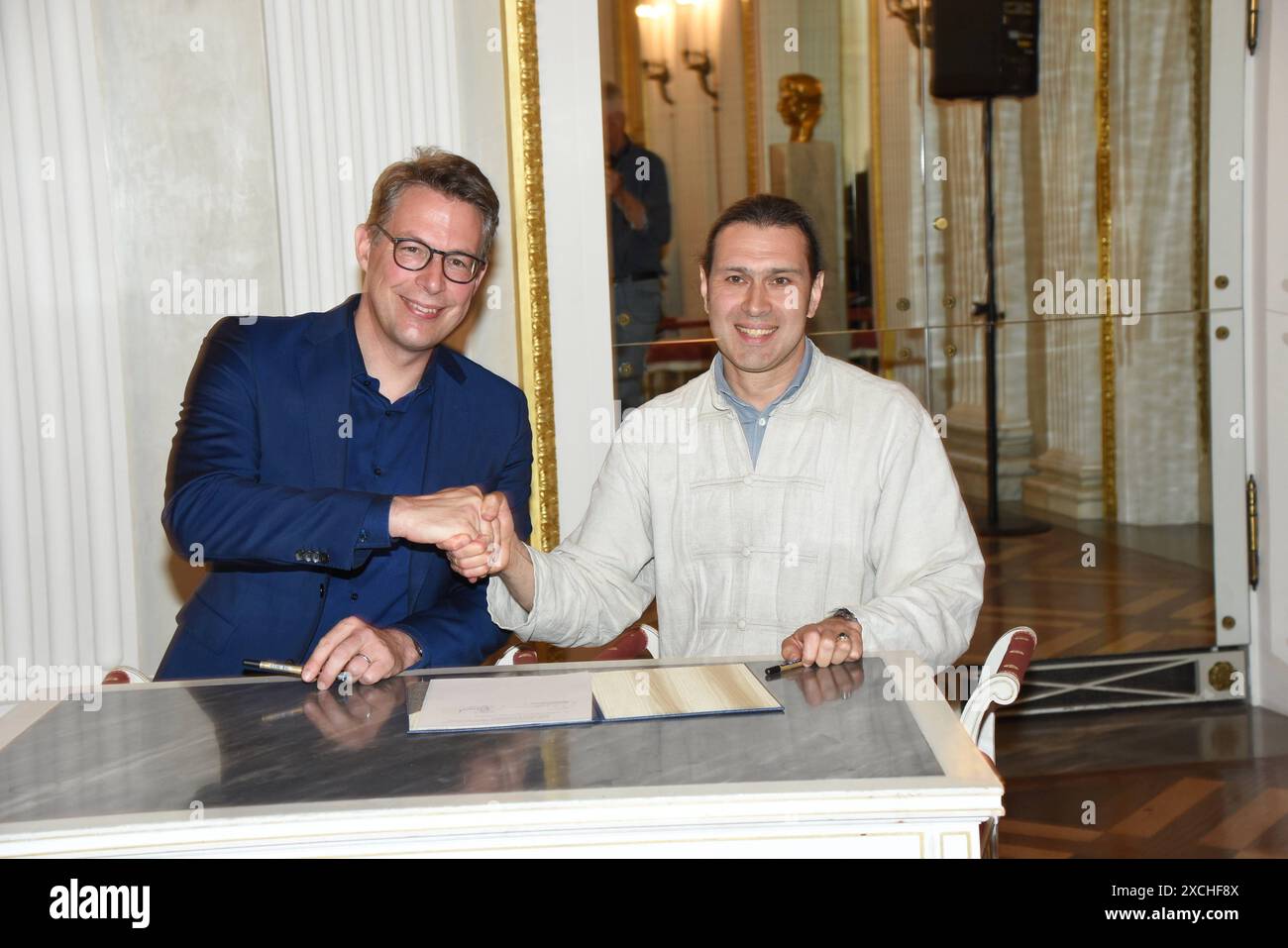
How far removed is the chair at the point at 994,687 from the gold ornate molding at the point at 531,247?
2.27m

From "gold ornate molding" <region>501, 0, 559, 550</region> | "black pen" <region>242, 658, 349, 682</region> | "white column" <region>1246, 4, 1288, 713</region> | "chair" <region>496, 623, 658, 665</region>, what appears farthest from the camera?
"white column" <region>1246, 4, 1288, 713</region>

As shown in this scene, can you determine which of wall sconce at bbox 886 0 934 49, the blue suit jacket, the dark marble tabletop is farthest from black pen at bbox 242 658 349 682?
wall sconce at bbox 886 0 934 49

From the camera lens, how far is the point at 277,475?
2812 millimetres

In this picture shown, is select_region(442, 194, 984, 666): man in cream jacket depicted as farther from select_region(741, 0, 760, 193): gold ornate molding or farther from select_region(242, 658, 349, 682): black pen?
select_region(741, 0, 760, 193): gold ornate molding

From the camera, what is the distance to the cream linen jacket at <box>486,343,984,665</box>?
2641 millimetres

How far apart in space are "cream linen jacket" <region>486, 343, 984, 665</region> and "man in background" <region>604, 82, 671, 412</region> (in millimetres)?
1618

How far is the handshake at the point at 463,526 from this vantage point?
2.39 meters

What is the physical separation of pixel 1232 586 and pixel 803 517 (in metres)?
3.00

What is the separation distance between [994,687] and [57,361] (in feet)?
9.59

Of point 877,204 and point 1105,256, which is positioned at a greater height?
point 877,204

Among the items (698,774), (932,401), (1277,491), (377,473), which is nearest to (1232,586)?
(1277,491)

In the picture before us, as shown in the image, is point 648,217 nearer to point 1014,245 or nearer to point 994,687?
point 1014,245

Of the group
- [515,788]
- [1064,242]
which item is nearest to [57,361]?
[515,788]

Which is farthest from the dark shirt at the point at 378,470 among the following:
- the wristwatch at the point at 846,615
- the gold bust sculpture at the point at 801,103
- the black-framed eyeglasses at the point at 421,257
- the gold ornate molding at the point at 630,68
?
the gold bust sculpture at the point at 801,103
